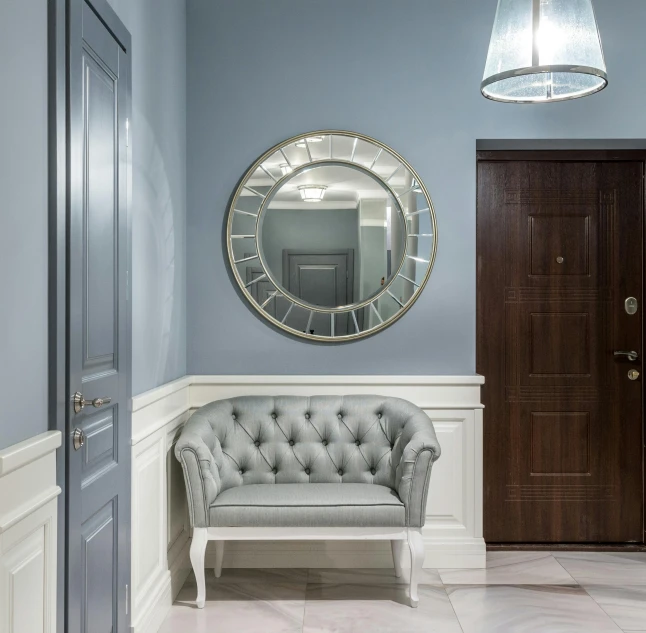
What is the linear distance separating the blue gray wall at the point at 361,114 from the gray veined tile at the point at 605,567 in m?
1.20

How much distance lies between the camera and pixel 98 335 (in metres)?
2.11

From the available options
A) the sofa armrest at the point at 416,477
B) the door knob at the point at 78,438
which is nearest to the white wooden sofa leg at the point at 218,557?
the sofa armrest at the point at 416,477

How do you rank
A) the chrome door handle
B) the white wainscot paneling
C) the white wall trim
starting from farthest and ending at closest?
the chrome door handle → the white wainscot paneling → the white wall trim

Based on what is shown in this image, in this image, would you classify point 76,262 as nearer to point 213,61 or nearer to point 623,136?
point 213,61

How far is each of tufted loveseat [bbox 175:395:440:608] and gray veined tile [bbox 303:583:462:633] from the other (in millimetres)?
106

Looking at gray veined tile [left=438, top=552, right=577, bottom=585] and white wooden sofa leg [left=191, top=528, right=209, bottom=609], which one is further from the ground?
white wooden sofa leg [left=191, top=528, right=209, bottom=609]

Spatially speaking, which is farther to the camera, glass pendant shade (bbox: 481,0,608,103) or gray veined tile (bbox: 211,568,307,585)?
gray veined tile (bbox: 211,568,307,585)

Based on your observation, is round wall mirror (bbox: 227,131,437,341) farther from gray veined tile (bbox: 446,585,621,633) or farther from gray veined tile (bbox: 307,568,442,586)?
gray veined tile (bbox: 446,585,621,633)

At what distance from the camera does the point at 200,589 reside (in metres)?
2.93

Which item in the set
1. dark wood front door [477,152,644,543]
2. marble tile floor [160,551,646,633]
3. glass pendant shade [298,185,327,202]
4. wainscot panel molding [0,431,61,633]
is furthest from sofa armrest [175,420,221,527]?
dark wood front door [477,152,644,543]

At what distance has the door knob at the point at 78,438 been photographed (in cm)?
191

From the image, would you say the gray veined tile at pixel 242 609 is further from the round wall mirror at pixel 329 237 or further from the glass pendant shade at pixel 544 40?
the glass pendant shade at pixel 544 40

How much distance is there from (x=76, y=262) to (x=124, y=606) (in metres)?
1.21

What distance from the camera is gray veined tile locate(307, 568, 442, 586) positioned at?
10.6 ft
